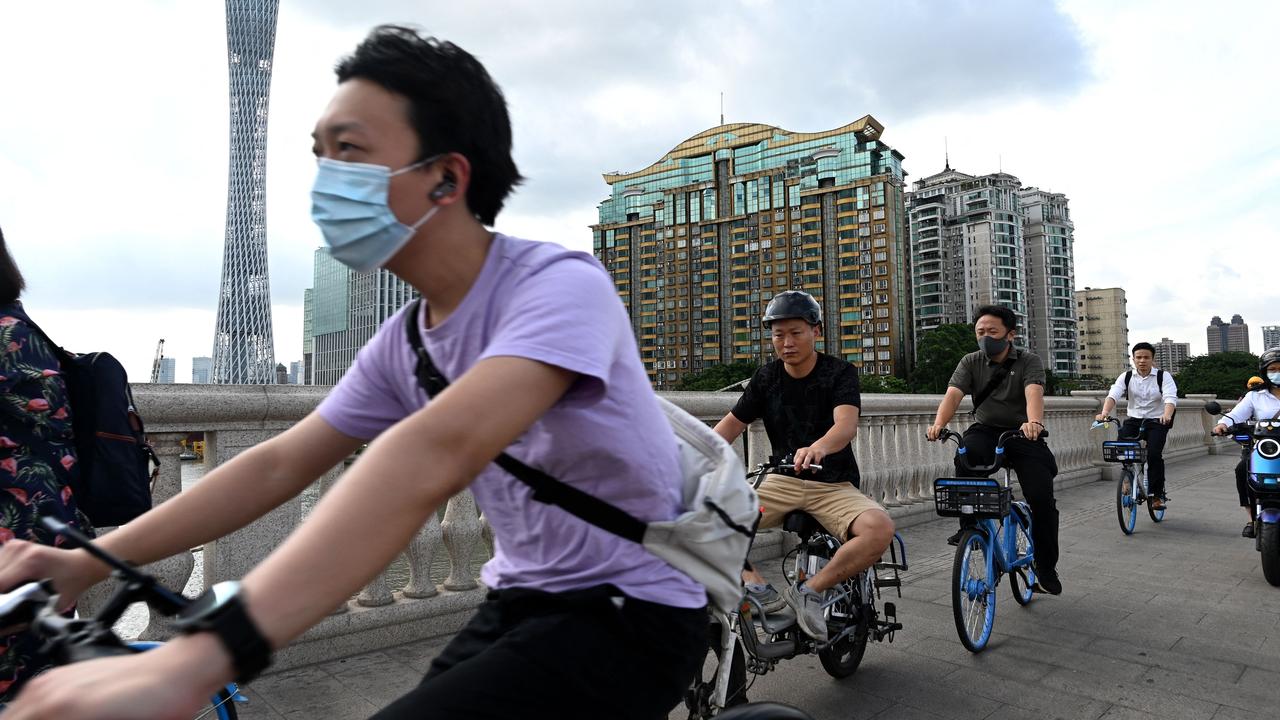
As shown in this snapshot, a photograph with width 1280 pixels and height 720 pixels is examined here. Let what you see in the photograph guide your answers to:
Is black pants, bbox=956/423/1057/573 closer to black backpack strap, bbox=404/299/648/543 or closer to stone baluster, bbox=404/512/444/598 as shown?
stone baluster, bbox=404/512/444/598

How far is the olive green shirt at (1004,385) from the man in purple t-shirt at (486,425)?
469cm

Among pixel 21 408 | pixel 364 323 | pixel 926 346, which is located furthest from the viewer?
pixel 364 323

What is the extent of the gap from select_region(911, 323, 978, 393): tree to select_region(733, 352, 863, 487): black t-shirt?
7647 cm

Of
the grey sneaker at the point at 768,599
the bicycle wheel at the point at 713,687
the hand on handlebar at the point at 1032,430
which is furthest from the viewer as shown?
Answer: the hand on handlebar at the point at 1032,430

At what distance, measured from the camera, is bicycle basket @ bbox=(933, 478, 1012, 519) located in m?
4.58

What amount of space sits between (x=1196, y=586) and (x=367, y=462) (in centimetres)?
676

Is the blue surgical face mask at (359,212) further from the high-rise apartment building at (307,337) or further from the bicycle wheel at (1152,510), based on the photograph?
the high-rise apartment building at (307,337)

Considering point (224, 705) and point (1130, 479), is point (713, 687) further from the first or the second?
point (1130, 479)

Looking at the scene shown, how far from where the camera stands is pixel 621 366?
1.25 metres

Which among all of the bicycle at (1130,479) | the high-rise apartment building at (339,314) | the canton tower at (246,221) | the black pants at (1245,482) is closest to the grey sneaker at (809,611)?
the black pants at (1245,482)

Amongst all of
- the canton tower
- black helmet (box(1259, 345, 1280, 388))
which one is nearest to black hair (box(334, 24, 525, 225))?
black helmet (box(1259, 345, 1280, 388))

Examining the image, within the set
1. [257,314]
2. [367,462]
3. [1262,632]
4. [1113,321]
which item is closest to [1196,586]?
[1262,632]

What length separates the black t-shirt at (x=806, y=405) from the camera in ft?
13.0

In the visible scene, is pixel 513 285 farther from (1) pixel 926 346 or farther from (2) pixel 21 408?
(1) pixel 926 346
